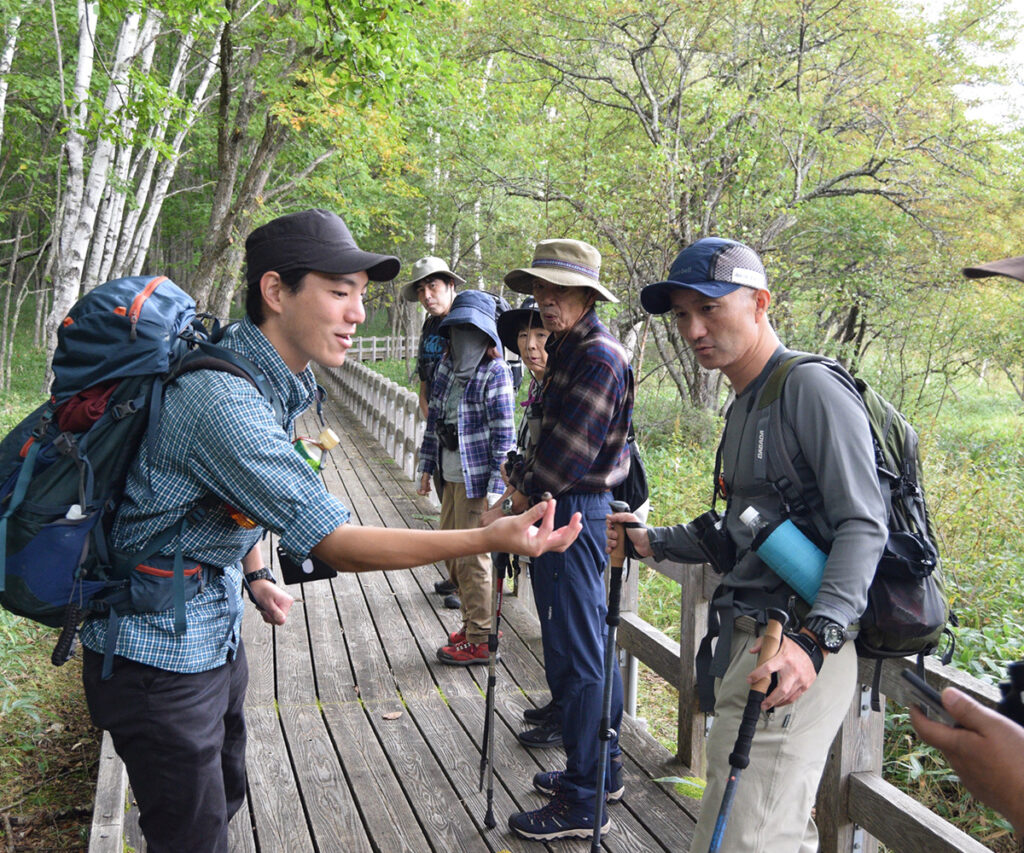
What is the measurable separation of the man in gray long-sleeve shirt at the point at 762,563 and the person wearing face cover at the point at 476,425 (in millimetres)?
2545

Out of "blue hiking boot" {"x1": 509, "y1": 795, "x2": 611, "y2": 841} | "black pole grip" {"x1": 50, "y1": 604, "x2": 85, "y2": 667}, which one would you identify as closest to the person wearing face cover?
"blue hiking boot" {"x1": 509, "y1": 795, "x2": 611, "y2": 841}

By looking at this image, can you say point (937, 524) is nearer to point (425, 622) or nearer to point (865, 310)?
point (425, 622)

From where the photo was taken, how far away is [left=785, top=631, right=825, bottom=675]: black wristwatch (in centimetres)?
212

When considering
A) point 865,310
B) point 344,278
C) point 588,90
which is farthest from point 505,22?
point 344,278

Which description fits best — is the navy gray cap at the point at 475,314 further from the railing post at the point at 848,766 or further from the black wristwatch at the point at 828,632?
the black wristwatch at the point at 828,632

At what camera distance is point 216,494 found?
2.11m

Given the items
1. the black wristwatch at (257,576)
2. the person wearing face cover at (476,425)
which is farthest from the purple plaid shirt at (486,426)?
the black wristwatch at (257,576)

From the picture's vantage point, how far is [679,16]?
13461 mm

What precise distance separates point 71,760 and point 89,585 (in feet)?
10.2

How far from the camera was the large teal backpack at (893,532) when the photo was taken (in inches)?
Result: 85.8

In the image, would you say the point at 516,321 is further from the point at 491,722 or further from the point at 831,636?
the point at 831,636

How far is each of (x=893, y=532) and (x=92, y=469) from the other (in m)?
2.04

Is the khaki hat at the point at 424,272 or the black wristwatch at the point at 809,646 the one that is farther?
the khaki hat at the point at 424,272

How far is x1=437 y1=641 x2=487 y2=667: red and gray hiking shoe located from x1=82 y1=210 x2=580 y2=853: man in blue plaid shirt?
2.74m
